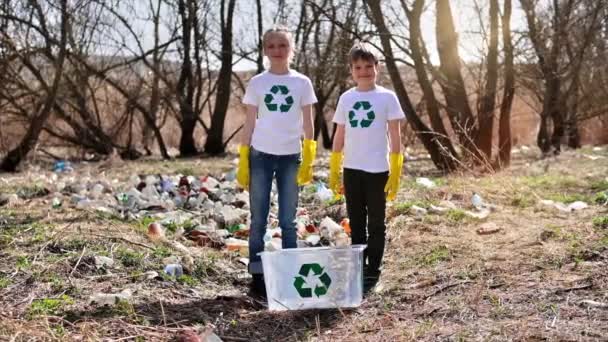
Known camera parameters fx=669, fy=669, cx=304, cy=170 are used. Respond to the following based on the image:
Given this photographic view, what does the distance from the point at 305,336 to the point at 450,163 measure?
6.97 metres

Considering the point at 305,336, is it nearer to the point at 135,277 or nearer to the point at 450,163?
the point at 135,277

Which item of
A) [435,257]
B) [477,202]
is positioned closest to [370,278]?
[435,257]

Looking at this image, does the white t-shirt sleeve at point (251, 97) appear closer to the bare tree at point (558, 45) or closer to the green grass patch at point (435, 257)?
the green grass patch at point (435, 257)

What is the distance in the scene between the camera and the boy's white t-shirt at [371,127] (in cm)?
356

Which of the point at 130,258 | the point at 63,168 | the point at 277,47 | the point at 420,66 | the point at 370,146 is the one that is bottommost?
the point at 130,258

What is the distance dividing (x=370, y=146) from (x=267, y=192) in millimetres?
605

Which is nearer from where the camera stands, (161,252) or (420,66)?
(161,252)

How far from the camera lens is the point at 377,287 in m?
3.62

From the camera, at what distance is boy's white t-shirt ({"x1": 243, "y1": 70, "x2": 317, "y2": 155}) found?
3.49 meters

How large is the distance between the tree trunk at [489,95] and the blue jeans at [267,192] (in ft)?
20.5

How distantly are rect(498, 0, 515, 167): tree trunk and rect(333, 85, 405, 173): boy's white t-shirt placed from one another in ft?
20.0

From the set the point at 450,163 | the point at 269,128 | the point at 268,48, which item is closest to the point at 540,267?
the point at 269,128

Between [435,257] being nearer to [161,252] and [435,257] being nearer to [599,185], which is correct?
[161,252]

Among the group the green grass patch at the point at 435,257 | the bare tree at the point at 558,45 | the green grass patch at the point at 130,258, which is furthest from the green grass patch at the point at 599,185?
the green grass patch at the point at 130,258
